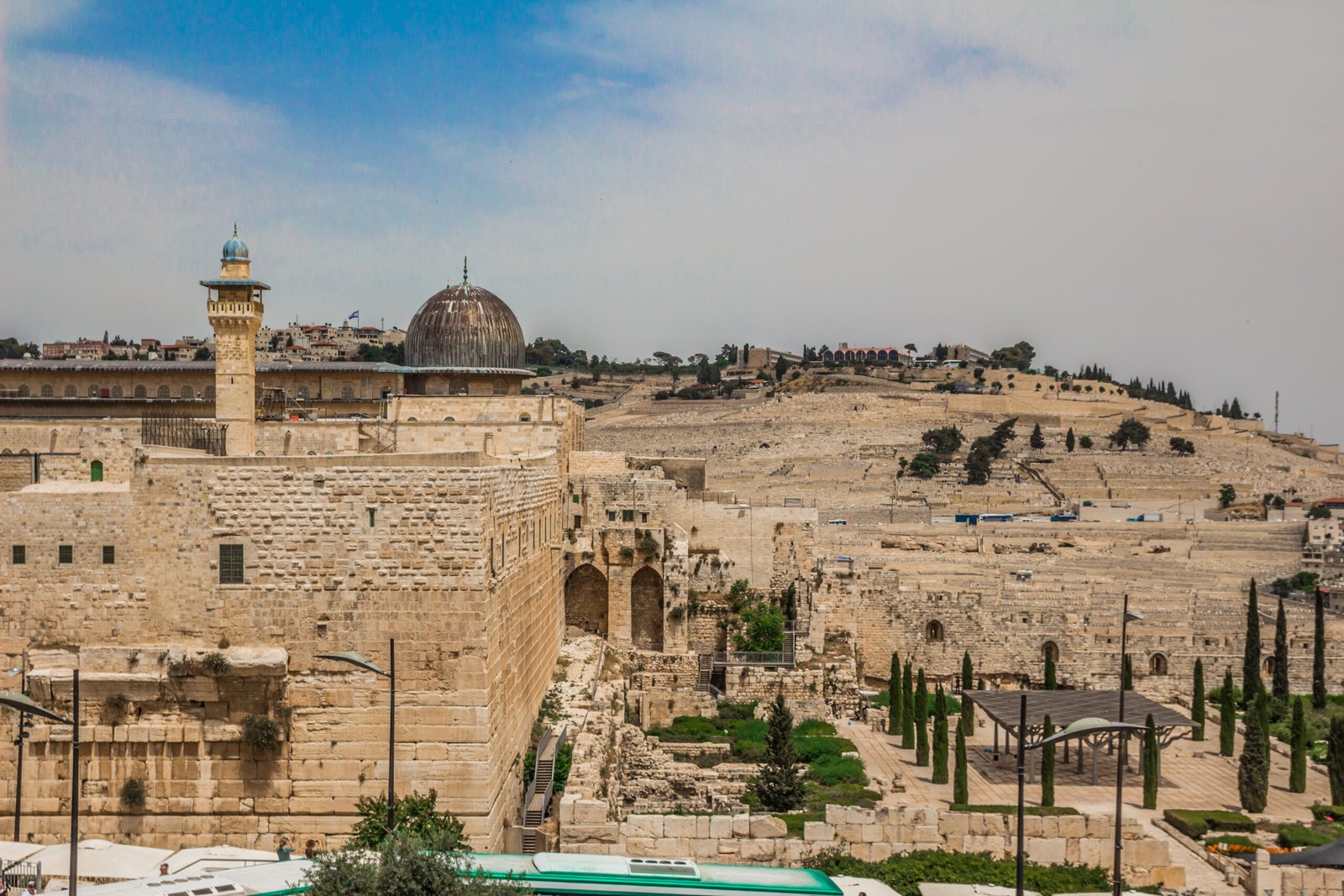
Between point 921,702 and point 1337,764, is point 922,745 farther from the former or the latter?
point 1337,764

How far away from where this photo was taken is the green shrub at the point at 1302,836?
65.5 ft

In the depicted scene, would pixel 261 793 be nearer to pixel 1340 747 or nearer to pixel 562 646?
pixel 562 646

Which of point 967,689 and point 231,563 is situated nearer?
point 231,563

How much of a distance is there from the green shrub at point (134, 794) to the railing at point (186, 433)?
7635 mm

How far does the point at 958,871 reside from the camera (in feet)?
46.2

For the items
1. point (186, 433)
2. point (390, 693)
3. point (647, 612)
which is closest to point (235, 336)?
point (186, 433)

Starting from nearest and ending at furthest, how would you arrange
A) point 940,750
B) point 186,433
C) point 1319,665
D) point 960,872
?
1. point 960,872
2. point 186,433
3. point 940,750
4. point 1319,665

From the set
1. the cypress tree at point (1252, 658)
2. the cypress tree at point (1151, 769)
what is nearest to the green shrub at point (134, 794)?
the cypress tree at point (1151, 769)

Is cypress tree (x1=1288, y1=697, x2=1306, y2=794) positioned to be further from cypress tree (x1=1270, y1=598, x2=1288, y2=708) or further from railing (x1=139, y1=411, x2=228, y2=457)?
railing (x1=139, y1=411, x2=228, y2=457)

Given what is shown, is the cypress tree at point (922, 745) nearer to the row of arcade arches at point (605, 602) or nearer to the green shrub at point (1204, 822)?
the green shrub at point (1204, 822)

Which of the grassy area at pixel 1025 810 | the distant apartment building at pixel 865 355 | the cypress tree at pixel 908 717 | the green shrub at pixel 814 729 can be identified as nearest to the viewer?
the grassy area at pixel 1025 810

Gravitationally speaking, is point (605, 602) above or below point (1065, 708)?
above

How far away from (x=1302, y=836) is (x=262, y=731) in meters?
15.4

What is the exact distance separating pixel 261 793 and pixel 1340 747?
17671 mm
